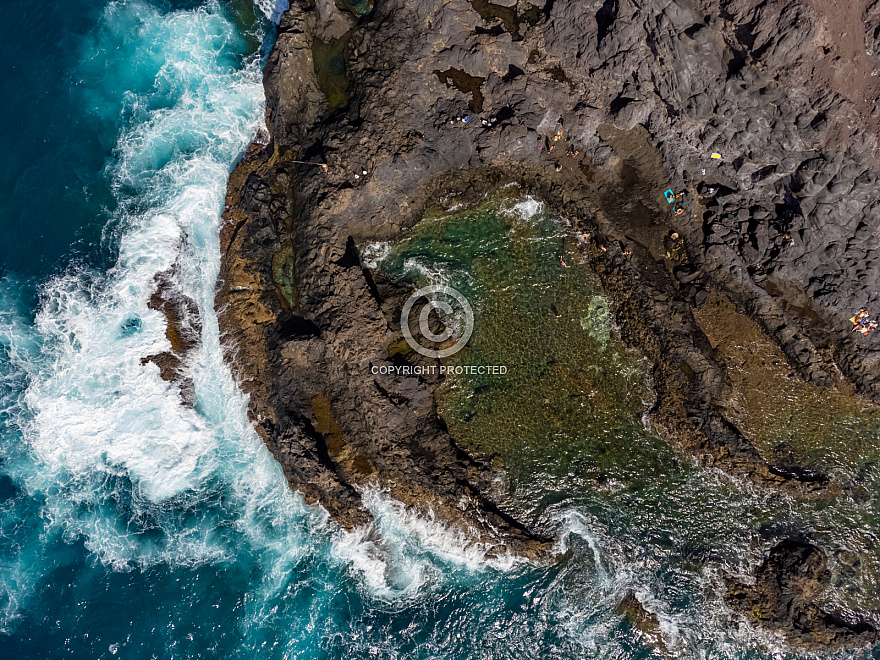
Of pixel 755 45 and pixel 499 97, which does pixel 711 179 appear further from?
pixel 499 97

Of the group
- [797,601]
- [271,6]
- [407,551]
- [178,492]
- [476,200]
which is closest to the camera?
[797,601]

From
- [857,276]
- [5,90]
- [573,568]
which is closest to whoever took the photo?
[857,276]

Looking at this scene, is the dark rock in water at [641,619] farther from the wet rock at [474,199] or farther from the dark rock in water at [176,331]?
the dark rock in water at [176,331]

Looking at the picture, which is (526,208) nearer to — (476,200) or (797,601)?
(476,200)

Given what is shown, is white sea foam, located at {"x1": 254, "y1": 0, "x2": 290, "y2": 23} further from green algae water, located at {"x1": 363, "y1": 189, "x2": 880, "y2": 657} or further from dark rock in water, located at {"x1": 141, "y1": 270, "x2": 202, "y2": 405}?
dark rock in water, located at {"x1": 141, "y1": 270, "x2": 202, "y2": 405}

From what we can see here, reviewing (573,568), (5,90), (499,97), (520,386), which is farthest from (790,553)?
(5,90)

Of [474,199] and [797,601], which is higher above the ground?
[474,199]

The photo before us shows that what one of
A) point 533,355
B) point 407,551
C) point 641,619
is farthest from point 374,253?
point 641,619

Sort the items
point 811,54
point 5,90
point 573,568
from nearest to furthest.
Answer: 1. point 811,54
2. point 573,568
3. point 5,90
